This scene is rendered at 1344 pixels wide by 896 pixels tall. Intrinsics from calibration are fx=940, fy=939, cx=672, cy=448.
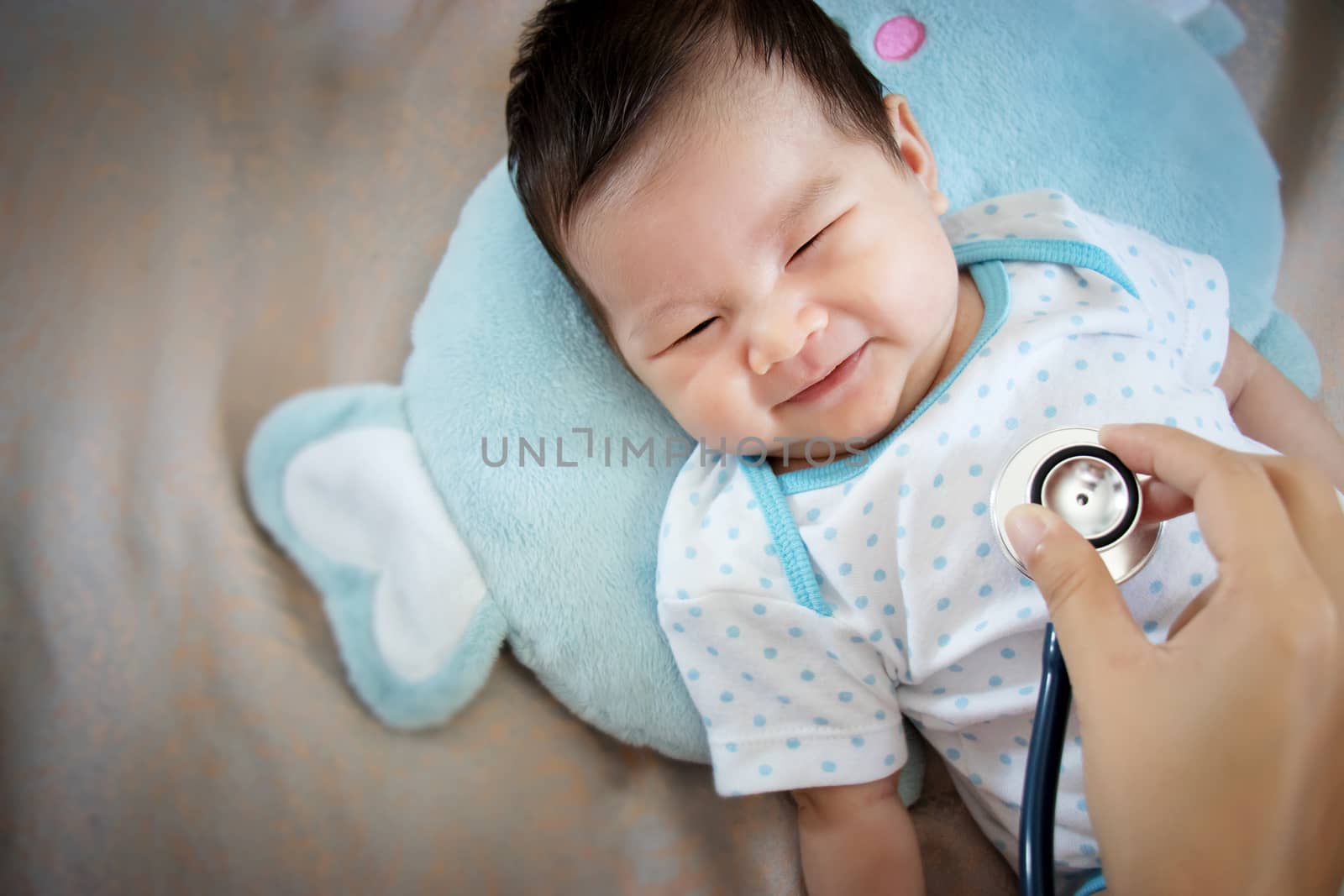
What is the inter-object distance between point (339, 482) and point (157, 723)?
0.22 m

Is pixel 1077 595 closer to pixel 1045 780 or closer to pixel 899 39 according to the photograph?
pixel 1045 780

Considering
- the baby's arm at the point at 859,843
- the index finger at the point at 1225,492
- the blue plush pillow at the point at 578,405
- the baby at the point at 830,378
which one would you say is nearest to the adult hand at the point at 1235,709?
the index finger at the point at 1225,492

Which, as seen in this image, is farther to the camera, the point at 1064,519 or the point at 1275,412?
the point at 1275,412

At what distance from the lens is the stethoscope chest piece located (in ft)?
1.94

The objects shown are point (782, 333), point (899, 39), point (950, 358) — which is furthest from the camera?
point (899, 39)

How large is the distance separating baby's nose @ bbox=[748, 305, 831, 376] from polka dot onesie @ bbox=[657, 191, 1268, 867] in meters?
0.15

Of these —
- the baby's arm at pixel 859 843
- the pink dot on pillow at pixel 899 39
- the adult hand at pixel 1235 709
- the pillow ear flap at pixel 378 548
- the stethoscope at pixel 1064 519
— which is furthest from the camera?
the pink dot on pillow at pixel 899 39

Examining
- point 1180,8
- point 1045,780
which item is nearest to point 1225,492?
point 1045,780

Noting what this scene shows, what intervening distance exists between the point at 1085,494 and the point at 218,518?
1.90 ft

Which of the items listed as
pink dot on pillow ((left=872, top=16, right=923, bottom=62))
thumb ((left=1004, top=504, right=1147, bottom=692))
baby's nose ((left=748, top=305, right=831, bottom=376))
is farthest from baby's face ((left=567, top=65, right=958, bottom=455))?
pink dot on pillow ((left=872, top=16, right=923, bottom=62))

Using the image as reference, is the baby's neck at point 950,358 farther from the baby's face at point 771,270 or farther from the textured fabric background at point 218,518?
the textured fabric background at point 218,518

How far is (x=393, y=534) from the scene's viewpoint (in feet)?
2.63

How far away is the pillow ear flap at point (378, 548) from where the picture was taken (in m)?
0.69

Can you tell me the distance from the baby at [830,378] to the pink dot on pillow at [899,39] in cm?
23
